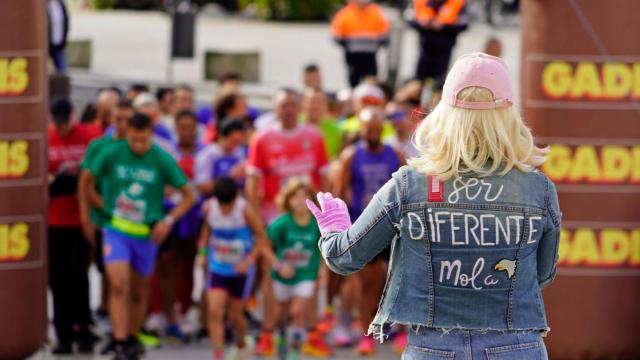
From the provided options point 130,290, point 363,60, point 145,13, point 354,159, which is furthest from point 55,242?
point 145,13

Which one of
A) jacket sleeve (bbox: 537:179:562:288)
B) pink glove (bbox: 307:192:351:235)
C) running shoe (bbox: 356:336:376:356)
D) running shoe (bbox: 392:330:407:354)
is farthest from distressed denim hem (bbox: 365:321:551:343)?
running shoe (bbox: 392:330:407:354)

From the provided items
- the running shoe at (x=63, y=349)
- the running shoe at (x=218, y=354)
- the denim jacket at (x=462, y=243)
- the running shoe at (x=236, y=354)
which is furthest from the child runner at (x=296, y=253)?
the denim jacket at (x=462, y=243)

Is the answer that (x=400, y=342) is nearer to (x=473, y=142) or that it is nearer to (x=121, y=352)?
(x=121, y=352)

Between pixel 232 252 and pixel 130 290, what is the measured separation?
0.83m

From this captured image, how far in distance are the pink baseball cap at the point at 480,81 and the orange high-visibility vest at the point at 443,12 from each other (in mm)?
11858

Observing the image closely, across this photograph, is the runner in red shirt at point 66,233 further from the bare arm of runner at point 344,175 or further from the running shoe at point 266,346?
the bare arm of runner at point 344,175

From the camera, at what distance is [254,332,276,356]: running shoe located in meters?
10.3

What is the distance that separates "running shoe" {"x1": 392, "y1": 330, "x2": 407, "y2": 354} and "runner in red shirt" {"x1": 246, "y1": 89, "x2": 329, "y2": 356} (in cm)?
114

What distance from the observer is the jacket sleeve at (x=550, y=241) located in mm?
4609

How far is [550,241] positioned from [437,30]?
39.3 feet

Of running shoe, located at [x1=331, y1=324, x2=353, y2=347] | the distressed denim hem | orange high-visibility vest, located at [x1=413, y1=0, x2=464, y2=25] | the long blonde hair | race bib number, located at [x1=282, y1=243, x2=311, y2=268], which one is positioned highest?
the long blonde hair

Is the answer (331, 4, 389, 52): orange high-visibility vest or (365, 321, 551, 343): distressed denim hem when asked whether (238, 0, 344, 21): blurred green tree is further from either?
(365, 321, 551, 343): distressed denim hem

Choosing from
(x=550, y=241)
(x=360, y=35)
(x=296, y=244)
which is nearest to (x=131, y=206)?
(x=296, y=244)

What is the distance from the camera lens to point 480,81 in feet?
14.9
